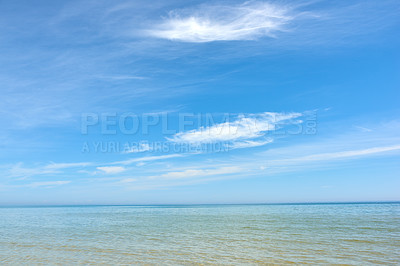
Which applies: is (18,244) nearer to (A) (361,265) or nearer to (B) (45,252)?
(B) (45,252)

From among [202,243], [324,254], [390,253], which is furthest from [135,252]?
[390,253]

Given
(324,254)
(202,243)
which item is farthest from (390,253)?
(202,243)

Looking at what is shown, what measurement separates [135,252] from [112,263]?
2.88 metres

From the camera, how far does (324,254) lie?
1689cm

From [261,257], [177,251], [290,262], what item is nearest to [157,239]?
[177,251]

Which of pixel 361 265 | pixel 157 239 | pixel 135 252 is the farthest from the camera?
pixel 157 239

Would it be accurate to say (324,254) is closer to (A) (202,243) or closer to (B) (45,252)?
(A) (202,243)

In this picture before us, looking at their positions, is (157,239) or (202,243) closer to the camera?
(202,243)

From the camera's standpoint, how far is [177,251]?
1825cm

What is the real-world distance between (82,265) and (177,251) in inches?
226

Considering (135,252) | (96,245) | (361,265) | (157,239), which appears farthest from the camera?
(157,239)

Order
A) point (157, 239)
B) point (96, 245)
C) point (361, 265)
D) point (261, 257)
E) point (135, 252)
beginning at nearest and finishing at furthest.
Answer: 1. point (361, 265)
2. point (261, 257)
3. point (135, 252)
4. point (96, 245)
5. point (157, 239)

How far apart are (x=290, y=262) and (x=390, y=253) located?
6.62m

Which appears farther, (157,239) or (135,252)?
(157,239)
